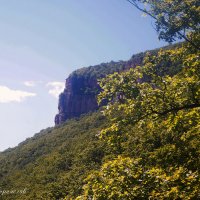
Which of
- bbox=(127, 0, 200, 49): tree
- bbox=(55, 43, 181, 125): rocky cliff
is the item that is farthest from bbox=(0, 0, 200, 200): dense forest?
bbox=(55, 43, 181, 125): rocky cliff

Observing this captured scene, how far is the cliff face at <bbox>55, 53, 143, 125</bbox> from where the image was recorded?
481 feet

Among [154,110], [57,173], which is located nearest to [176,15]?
[154,110]

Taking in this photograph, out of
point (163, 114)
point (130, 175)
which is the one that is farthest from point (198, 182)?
point (163, 114)

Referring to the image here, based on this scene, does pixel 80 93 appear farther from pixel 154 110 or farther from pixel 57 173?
pixel 154 110

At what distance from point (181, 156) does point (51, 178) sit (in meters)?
42.0

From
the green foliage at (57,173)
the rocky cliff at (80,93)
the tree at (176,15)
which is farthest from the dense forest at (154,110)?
the rocky cliff at (80,93)

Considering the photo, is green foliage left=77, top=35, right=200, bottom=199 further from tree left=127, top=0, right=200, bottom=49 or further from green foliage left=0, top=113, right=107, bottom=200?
green foliage left=0, top=113, right=107, bottom=200

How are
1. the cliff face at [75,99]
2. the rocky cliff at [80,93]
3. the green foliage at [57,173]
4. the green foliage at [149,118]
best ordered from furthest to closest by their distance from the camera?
the rocky cliff at [80,93], the cliff face at [75,99], the green foliage at [57,173], the green foliage at [149,118]

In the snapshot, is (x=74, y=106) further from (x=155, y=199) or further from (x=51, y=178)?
(x=155, y=199)

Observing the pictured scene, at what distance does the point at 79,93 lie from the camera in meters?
154

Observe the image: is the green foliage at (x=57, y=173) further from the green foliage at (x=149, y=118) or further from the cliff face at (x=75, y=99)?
the cliff face at (x=75, y=99)

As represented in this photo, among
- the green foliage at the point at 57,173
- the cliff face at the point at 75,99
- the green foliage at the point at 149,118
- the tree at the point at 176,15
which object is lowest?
the green foliage at the point at 57,173

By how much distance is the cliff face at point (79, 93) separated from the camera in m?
147

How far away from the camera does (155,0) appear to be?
34.1 feet
